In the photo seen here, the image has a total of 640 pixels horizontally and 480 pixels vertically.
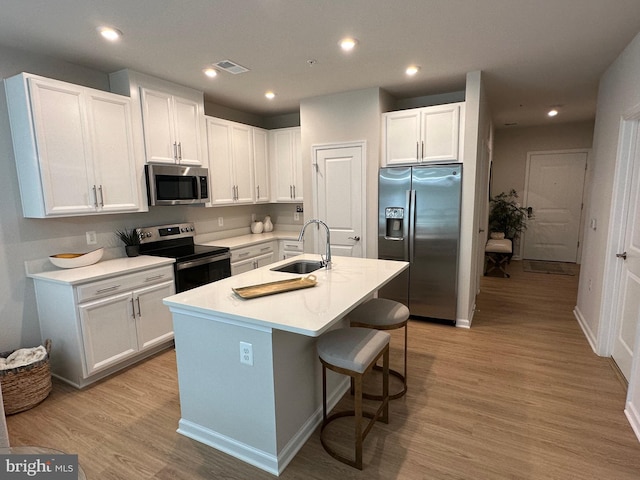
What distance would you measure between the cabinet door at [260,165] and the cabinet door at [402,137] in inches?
69.3

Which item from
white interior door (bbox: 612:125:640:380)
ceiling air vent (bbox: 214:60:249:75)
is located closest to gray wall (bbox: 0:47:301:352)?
ceiling air vent (bbox: 214:60:249:75)

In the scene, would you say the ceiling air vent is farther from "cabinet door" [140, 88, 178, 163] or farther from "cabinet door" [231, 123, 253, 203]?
"cabinet door" [231, 123, 253, 203]

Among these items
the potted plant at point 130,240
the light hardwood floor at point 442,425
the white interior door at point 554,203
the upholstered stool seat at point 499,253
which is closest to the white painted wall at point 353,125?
the light hardwood floor at point 442,425

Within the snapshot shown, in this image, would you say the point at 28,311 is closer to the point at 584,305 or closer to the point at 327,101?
the point at 327,101

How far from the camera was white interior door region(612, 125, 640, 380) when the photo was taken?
258cm

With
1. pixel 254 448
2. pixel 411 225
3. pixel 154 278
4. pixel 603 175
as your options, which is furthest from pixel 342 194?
pixel 254 448

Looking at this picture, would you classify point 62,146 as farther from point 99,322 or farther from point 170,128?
point 99,322

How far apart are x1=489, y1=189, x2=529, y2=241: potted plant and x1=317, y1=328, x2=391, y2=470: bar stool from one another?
5.71 metres

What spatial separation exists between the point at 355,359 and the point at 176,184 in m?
2.66

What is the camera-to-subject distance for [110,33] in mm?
2391

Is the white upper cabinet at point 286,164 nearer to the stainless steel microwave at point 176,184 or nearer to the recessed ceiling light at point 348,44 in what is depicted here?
the stainless steel microwave at point 176,184

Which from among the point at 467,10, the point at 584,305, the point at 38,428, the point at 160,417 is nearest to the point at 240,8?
the point at 467,10

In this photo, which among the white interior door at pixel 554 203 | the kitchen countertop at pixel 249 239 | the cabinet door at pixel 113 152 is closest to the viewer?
the cabinet door at pixel 113 152

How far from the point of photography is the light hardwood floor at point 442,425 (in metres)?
1.87
